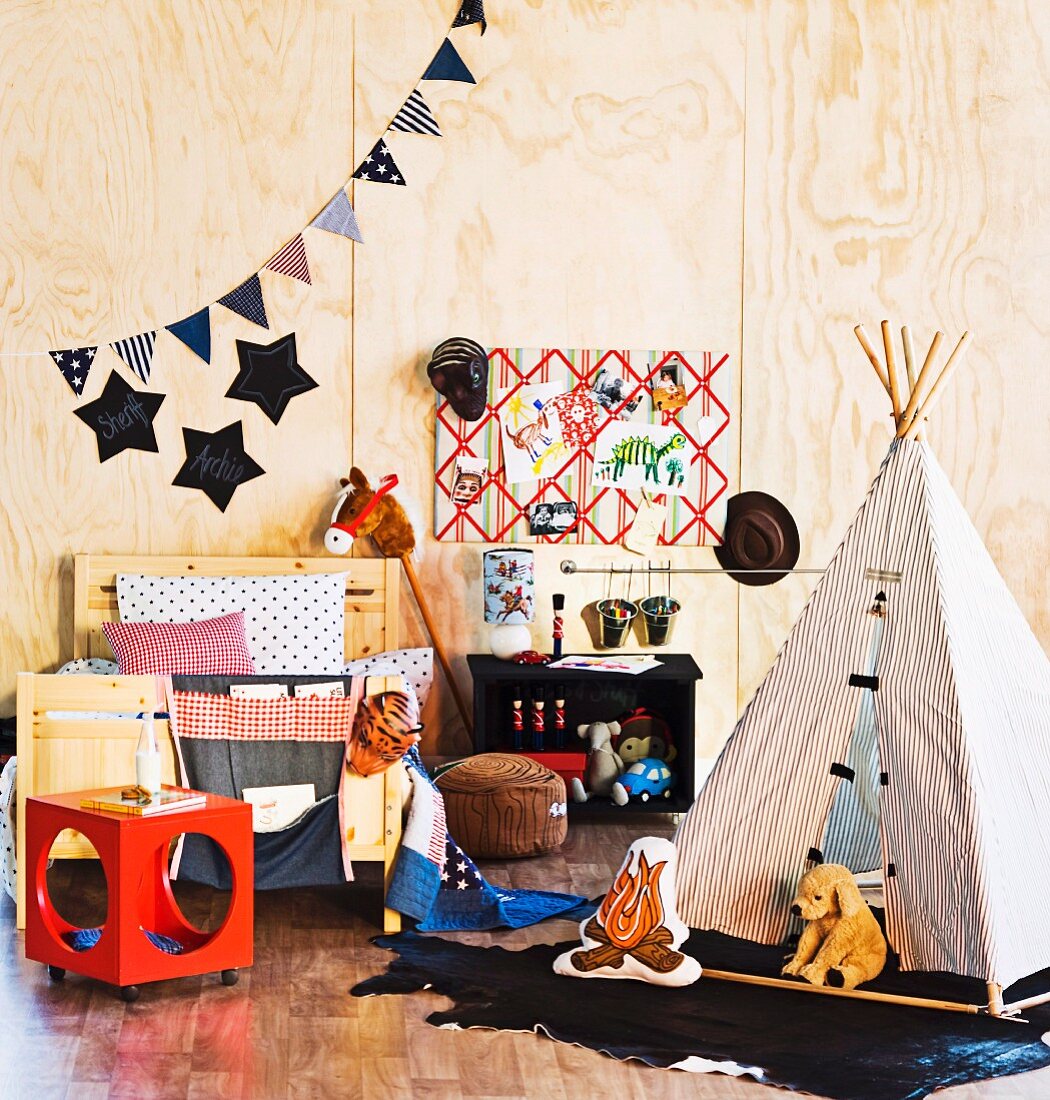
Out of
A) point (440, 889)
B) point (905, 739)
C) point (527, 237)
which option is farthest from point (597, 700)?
point (905, 739)

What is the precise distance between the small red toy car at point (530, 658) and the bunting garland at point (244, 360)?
1046mm

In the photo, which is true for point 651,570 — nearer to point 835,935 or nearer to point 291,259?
point 291,259

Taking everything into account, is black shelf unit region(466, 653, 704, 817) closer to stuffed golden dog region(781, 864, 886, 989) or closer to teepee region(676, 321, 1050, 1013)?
teepee region(676, 321, 1050, 1013)

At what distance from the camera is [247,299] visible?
4.92m

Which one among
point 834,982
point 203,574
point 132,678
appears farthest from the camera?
point 203,574

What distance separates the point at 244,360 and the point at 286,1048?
262 cm

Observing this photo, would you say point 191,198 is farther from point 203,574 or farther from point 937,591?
point 937,591

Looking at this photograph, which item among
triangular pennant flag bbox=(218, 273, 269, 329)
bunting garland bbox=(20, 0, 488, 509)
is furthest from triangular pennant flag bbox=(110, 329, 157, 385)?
triangular pennant flag bbox=(218, 273, 269, 329)

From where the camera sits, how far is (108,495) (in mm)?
4918

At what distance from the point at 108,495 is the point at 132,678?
1.52 meters

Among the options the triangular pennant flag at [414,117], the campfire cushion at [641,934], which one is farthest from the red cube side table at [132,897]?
the triangular pennant flag at [414,117]

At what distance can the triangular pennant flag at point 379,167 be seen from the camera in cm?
494

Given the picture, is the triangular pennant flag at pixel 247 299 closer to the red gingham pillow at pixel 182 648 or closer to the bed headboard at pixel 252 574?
the bed headboard at pixel 252 574

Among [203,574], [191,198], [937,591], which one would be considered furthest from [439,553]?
[937,591]
